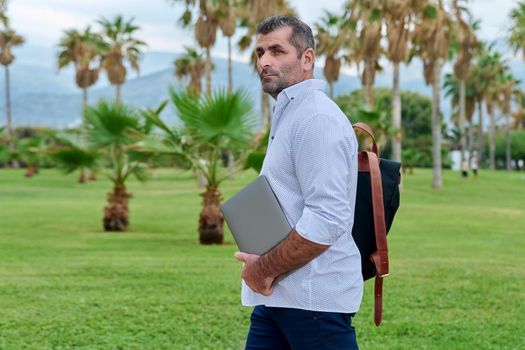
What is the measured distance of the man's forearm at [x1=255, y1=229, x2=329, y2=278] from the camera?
8.85 feet

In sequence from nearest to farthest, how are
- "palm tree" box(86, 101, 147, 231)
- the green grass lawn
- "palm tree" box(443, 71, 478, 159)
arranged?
the green grass lawn, "palm tree" box(86, 101, 147, 231), "palm tree" box(443, 71, 478, 159)

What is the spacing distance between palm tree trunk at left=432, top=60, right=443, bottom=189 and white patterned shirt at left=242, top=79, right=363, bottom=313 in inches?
1505

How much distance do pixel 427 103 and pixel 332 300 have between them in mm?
91765

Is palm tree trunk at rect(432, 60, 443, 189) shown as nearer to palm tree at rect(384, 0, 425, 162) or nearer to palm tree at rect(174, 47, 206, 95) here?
palm tree at rect(384, 0, 425, 162)

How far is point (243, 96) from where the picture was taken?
553 inches

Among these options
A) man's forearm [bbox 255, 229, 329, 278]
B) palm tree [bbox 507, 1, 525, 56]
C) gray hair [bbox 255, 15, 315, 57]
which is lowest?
man's forearm [bbox 255, 229, 329, 278]

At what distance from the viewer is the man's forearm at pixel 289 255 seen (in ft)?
8.85

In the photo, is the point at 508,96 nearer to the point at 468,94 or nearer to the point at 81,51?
the point at 468,94

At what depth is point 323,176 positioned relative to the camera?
8.70 ft

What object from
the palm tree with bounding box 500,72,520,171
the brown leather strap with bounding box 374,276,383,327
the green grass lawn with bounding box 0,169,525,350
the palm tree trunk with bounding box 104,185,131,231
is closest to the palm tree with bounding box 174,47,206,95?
the palm tree with bounding box 500,72,520,171

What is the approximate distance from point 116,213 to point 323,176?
16680 millimetres

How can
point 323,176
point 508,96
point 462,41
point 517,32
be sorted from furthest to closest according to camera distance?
1. point 508,96
2. point 462,41
3. point 517,32
4. point 323,176

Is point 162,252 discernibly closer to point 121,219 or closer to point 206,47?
point 121,219

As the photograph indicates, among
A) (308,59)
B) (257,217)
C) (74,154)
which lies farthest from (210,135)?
(257,217)
